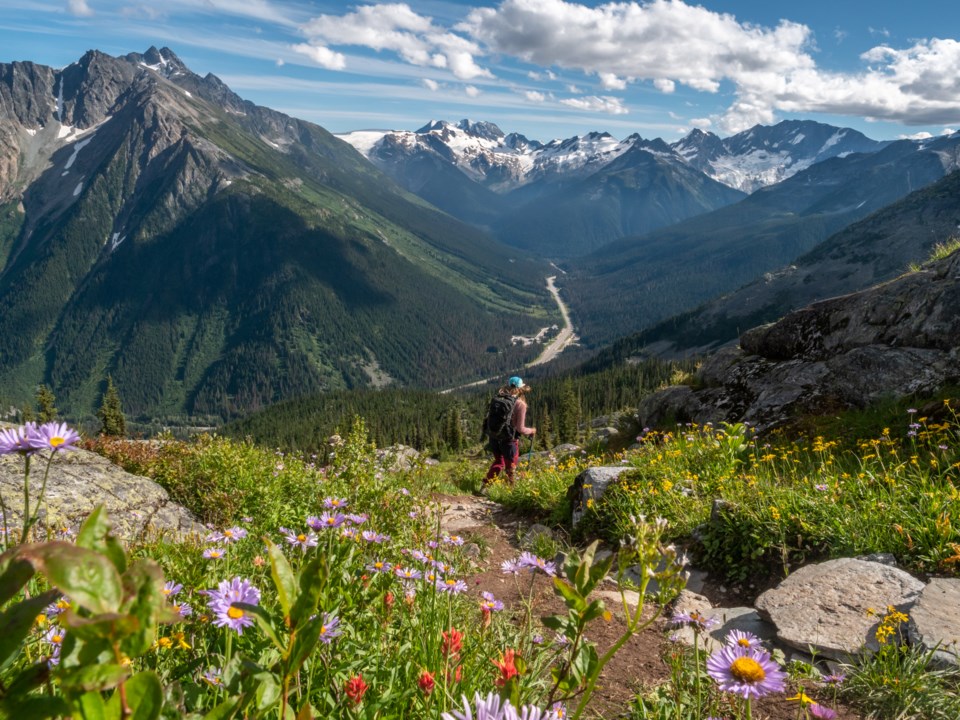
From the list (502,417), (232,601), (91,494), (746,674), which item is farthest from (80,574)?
(502,417)

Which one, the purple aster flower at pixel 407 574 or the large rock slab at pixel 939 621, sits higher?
the purple aster flower at pixel 407 574

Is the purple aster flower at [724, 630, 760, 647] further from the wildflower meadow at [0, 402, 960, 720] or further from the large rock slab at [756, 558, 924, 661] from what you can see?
the large rock slab at [756, 558, 924, 661]

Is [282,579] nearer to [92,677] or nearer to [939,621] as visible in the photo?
[92,677]

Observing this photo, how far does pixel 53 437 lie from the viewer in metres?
2.29

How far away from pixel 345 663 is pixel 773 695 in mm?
3378

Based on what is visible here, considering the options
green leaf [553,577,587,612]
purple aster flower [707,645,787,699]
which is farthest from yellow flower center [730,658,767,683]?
green leaf [553,577,587,612]

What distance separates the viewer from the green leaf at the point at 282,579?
4.86ft

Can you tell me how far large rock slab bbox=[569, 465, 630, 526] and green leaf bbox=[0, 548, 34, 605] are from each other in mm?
8719

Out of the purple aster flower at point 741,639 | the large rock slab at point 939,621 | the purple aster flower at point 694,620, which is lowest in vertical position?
the large rock slab at point 939,621

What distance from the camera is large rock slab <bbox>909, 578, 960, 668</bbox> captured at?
162 inches

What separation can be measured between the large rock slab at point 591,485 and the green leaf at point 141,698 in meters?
8.46

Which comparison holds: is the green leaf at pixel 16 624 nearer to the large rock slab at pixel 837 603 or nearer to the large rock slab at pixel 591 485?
the large rock slab at pixel 837 603

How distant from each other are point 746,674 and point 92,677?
6.45ft

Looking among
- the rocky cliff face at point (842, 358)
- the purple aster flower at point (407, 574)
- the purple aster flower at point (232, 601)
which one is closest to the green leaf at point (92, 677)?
the purple aster flower at point (232, 601)
